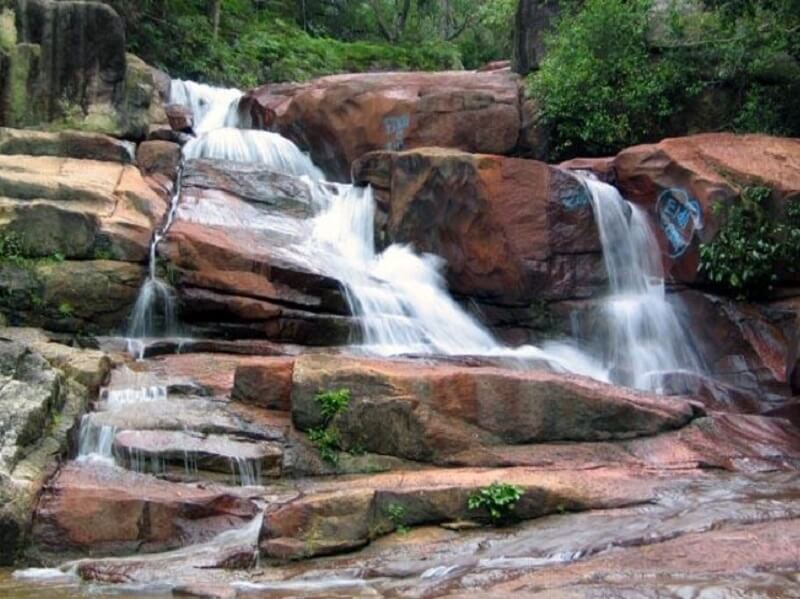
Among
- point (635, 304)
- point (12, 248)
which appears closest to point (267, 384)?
point (12, 248)

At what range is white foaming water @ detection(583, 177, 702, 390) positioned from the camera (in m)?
13.4

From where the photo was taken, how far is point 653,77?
17.6m

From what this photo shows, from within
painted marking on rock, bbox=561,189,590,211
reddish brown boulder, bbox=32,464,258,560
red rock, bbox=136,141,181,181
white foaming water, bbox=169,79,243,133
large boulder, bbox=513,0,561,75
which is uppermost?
large boulder, bbox=513,0,561,75

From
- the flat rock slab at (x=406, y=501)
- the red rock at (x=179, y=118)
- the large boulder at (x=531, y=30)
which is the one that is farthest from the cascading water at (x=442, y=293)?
the large boulder at (x=531, y=30)

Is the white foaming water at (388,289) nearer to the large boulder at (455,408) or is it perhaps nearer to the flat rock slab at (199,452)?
the large boulder at (455,408)

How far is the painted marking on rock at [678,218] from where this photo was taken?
14.1 m

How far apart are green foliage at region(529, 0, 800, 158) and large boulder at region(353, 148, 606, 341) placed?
378 cm

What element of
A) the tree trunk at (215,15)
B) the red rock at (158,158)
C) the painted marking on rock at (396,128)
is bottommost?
the red rock at (158,158)

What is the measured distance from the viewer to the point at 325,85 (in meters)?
19.5

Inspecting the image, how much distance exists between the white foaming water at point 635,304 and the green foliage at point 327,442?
545cm

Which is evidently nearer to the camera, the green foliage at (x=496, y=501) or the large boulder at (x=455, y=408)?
the green foliage at (x=496, y=501)

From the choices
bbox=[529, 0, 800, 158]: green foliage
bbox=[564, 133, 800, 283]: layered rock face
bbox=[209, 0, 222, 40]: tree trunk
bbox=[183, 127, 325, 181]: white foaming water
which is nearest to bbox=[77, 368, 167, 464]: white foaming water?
bbox=[183, 127, 325, 181]: white foaming water

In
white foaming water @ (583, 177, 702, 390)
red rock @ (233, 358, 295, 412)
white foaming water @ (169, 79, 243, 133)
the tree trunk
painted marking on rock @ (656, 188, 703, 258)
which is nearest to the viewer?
red rock @ (233, 358, 295, 412)

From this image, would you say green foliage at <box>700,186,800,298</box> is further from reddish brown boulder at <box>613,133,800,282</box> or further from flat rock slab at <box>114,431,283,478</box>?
flat rock slab at <box>114,431,283,478</box>
